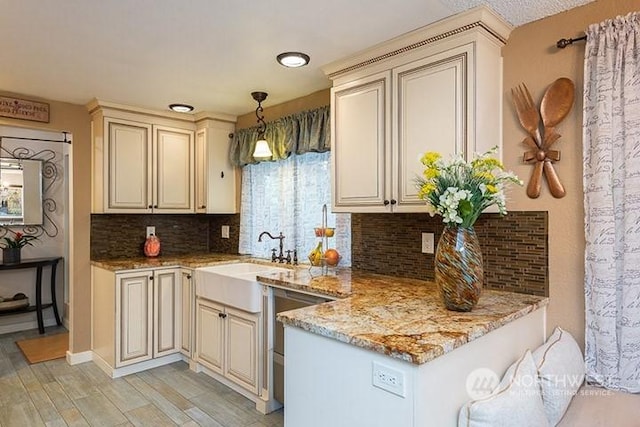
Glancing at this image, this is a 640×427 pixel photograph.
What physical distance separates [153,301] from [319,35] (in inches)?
98.3

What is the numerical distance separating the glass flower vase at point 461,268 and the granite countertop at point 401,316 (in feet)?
0.21

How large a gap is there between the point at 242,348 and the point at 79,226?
193 cm

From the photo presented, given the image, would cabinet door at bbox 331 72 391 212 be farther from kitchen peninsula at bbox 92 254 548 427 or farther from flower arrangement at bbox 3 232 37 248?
flower arrangement at bbox 3 232 37 248

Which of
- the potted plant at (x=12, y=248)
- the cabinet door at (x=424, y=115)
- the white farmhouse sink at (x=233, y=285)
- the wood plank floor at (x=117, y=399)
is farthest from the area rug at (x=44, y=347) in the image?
the cabinet door at (x=424, y=115)

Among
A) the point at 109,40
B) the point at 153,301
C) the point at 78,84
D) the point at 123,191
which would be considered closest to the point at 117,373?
the point at 153,301

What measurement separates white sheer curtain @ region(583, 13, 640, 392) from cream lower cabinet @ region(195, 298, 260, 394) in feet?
6.13

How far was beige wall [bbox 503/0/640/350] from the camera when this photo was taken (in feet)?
6.26

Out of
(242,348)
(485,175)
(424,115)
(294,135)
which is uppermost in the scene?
(294,135)

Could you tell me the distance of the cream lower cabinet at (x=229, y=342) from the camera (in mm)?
2709

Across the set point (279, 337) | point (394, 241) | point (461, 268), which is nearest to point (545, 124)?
point (461, 268)

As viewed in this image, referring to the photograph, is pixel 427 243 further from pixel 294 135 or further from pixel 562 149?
pixel 294 135

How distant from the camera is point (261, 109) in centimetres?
349

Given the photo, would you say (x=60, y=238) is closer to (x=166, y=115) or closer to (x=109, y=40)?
(x=166, y=115)

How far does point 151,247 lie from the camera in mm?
3854
